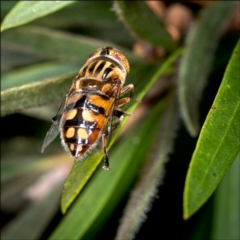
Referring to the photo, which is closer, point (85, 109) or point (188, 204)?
point (188, 204)

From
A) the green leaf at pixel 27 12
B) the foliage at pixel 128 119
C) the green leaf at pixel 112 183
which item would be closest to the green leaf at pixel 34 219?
the foliage at pixel 128 119

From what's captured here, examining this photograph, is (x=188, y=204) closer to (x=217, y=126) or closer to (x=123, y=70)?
(x=217, y=126)

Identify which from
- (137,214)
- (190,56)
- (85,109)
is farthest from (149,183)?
(190,56)

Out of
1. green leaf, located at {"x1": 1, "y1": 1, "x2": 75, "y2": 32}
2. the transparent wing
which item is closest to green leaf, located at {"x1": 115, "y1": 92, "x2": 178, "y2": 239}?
the transparent wing

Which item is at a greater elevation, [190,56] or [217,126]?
[217,126]

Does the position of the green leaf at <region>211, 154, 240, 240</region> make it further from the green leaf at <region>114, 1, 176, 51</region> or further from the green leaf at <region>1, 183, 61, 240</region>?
the green leaf at <region>1, 183, 61, 240</region>
